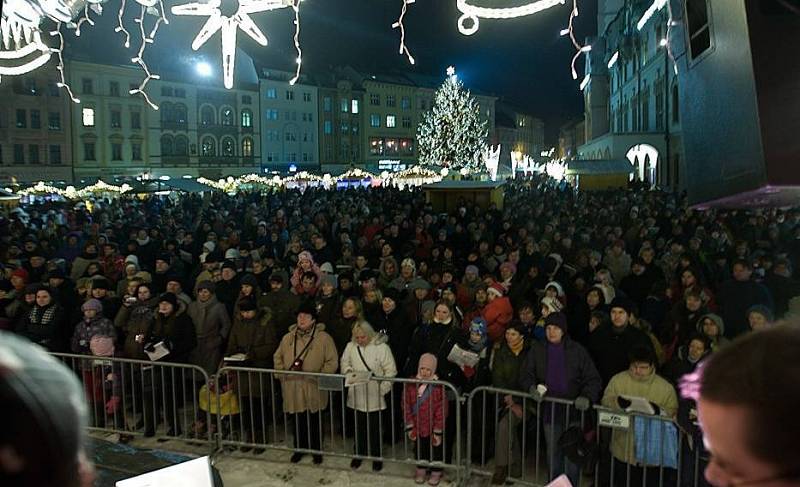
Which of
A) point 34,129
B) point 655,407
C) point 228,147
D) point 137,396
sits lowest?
point 137,396

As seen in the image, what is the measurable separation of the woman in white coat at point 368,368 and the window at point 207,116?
68349 millimetres

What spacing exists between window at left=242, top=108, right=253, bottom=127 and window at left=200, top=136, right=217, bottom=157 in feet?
15.1

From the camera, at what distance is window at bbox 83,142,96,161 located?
198 feet

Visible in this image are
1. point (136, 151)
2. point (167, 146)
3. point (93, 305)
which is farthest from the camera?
point (167, 146)

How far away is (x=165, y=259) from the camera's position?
1111 cm

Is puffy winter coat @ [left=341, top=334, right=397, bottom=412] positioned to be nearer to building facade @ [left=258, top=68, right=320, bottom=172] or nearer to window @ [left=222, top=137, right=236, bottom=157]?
window @ [left=222, top=137, right=236, bottom=157]

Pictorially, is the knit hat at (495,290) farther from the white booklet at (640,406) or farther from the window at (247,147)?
the window at (247,147)

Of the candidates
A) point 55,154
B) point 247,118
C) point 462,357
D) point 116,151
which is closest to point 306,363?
point 462,357

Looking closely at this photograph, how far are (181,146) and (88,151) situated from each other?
A: 10273 millimetres

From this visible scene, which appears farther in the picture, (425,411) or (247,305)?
(247,305)

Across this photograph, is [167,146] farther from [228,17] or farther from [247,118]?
[228,17]

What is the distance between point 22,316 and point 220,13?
456 cm

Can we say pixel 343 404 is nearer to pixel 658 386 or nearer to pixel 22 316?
pixel 658 386

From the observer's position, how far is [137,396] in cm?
820
